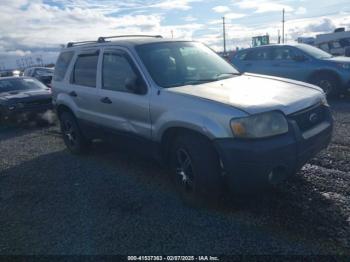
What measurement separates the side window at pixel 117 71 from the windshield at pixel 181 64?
0.69 feet

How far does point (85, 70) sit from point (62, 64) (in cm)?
103

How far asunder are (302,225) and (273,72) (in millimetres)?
8248

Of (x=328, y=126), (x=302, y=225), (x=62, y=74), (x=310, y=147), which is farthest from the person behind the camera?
(x=62, y=74)

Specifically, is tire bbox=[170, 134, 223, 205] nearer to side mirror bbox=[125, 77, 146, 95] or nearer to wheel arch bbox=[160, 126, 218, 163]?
wheel arch bbox=[160, 126, 218, 163]

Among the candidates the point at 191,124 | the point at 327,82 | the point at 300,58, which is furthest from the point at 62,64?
the point at 327,82

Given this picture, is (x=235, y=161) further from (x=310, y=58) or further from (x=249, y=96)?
(x=310, y=58)

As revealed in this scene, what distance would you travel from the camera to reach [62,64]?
6648mm

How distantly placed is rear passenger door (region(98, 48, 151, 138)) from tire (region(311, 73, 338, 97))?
23.2 feet

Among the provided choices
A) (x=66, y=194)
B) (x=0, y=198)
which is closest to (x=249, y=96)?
(x=66, y=194)

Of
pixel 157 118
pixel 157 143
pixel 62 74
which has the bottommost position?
pixel 157 143

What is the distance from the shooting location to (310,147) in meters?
3.83

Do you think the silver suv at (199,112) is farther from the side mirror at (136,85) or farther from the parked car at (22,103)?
the parked car at (22,103)

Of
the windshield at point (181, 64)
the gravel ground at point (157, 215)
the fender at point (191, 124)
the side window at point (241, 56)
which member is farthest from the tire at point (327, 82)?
the fender at point (191, 124)

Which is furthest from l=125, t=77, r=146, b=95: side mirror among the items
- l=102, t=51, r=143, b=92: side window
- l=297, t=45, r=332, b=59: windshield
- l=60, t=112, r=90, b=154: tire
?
l=297, t=45, r=332, b=59: windshield
